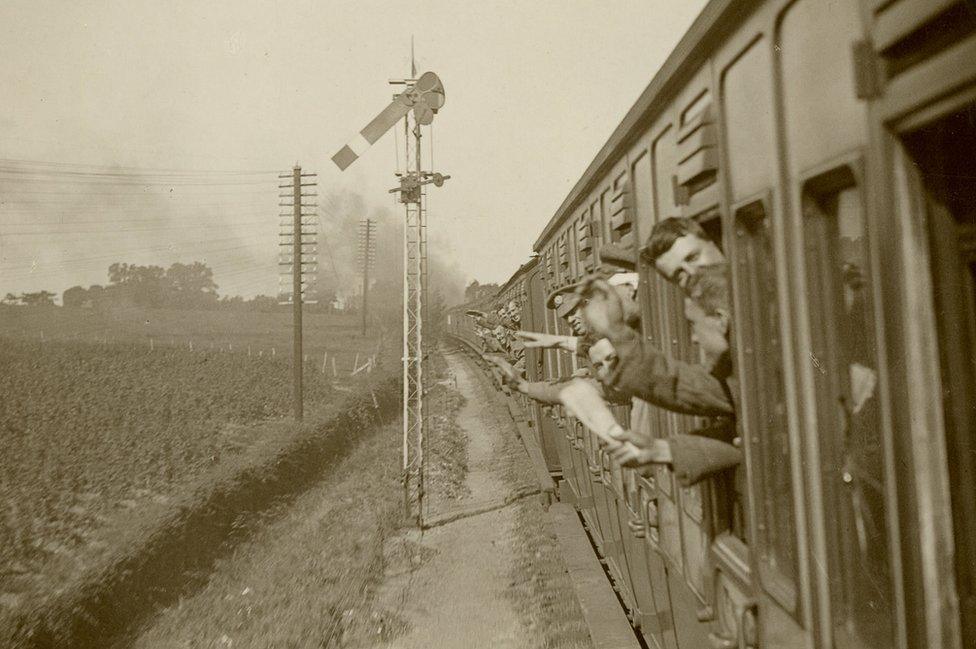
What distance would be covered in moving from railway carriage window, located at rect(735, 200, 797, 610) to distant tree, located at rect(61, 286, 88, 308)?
56260 millimetres

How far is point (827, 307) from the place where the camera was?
6.16 ft

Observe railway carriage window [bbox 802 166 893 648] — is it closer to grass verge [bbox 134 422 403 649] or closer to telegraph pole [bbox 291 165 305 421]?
grass verge [bbox 134 422 403 649]

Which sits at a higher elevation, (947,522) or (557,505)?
(947,522)

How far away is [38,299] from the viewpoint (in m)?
45.1

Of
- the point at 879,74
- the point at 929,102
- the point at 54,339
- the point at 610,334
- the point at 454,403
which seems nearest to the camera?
the point at 929,102

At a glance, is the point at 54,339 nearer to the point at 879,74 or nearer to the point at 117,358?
the point at 117,358

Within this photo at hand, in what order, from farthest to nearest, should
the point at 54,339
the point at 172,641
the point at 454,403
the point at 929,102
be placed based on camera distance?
1. the point at 54,339
2. the point at 454,403
3. the point at 172,641
4. the point at 929,102

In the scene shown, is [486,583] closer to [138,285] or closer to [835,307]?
[835,307]

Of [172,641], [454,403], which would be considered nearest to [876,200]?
[172,641]

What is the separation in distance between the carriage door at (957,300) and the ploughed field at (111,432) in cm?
1015

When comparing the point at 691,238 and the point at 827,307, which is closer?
the point at 827,307

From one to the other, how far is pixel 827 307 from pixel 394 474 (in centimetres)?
1450

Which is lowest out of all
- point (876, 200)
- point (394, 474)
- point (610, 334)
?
point (394, 474)

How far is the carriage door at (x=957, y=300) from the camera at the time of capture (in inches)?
56.1
